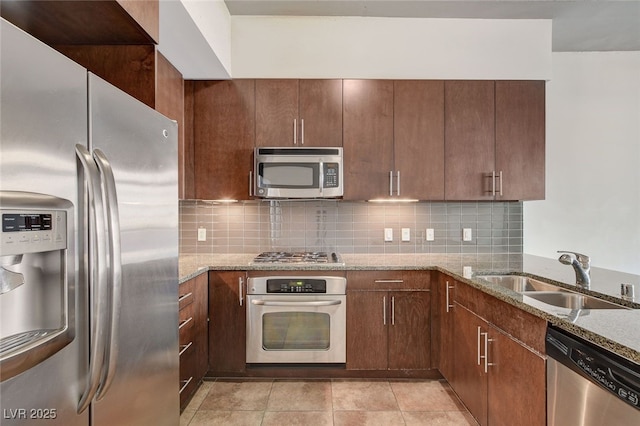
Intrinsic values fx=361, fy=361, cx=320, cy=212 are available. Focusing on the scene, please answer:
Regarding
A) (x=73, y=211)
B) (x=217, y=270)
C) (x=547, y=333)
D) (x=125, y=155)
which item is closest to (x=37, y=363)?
(x=73, y=211)

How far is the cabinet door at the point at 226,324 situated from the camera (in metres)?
2.57

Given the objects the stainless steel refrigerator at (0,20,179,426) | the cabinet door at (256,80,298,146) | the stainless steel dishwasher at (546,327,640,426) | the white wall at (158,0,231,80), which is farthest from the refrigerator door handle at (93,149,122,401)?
the cabinet door at (256,80,298,146)

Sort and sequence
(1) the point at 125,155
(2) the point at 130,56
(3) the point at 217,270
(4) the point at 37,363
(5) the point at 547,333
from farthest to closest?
(3) the point at 217,270 → (2) the point at 130,56 → (5) the point at 547,333 → (1) the point at 125,155 → (4) the point at 37,363

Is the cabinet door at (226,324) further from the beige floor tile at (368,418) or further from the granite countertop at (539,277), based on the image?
the beige floor tile at (368,418)

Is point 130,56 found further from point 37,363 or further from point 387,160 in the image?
point 387,160

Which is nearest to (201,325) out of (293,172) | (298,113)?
(293,172)

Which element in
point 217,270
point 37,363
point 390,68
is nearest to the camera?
point 37,363

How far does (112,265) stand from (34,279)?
0.55 feet

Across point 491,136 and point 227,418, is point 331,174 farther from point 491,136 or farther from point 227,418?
point 227,418

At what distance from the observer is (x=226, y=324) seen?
2.57m

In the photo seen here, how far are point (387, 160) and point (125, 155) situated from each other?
2085mm

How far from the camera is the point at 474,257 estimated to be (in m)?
3.02

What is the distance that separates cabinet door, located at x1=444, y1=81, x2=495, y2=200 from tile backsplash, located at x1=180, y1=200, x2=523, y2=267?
0.40 metres

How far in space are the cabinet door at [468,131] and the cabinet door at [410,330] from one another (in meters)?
0.93
